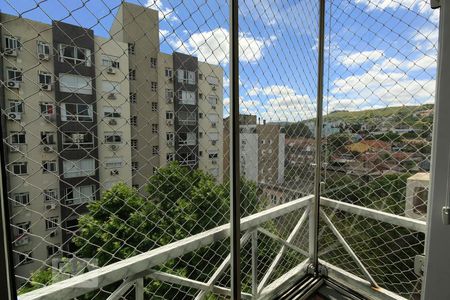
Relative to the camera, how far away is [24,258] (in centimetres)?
62

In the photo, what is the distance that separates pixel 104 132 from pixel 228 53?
575 millimetres

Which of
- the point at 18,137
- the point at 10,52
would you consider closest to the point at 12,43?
the point at 10,52

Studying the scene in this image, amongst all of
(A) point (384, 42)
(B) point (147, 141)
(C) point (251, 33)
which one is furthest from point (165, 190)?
(A) point (384, 42)

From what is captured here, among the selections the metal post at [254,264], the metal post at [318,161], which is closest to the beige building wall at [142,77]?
the metal post at [254,264]

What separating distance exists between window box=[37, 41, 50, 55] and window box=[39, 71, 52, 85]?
5cm

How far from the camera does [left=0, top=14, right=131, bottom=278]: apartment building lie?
0.59 m

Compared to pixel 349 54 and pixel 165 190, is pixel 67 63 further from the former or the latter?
pixel 349 54

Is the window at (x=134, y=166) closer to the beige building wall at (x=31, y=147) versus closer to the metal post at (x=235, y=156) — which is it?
the beige building wall at (x=31, y=147)

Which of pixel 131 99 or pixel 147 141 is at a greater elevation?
pixel 131 99

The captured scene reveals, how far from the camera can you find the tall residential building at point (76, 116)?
1.95 ft

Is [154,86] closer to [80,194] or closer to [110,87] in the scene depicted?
[110,87]

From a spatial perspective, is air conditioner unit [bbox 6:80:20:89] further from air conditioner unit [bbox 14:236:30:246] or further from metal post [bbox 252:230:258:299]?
metal post [bbox 252:230:258:299]

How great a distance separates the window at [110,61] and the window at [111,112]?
0.13m

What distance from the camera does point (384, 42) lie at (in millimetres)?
1300
